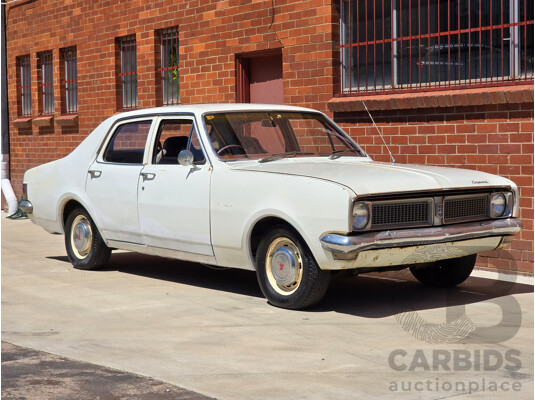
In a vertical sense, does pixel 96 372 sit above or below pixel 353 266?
below

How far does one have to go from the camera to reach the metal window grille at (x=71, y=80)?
57.6 feet

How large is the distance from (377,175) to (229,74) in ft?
20.9

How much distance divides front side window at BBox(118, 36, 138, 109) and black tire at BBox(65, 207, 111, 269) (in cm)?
595

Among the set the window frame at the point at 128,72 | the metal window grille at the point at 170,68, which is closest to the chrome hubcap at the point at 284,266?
the metal window grille at the point at 170,68

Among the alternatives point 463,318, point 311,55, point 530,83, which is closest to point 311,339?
point 463,318

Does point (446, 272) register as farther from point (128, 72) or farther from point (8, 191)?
point (8, 191)

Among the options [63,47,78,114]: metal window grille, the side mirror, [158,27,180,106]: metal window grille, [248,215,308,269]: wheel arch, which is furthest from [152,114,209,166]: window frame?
[63,47,78,114]: metal window grille

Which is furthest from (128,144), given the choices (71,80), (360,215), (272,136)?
(71,80)

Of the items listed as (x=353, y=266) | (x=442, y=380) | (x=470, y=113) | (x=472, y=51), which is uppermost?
(x=472, y=51)

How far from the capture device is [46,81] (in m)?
18.6

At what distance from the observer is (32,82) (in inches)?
741

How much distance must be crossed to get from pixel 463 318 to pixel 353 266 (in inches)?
36.5

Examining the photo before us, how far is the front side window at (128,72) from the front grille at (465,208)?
892 centimetres

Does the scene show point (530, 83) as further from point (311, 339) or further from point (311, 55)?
point (311, 339)
